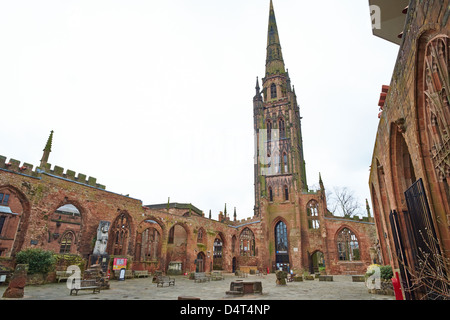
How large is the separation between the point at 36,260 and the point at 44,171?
5.86 m

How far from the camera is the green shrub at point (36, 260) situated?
13450 millimetres

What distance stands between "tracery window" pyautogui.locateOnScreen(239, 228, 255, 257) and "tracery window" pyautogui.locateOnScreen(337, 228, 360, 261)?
37.6ft

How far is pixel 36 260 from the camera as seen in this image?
539 inches

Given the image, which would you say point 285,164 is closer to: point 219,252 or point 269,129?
point 269,129

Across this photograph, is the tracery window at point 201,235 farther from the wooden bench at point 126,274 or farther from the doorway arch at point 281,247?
the doorway arch at point 281,247

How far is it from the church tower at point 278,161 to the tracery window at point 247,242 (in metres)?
2.48

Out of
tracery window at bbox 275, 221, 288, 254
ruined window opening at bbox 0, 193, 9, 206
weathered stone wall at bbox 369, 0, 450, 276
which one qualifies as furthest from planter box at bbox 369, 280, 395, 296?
ruined window opening at bbox 0, 193, 9, 206

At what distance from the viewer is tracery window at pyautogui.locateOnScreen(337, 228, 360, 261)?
1182 inches

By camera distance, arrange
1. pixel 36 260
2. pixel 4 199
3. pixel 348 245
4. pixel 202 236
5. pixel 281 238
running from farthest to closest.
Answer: pixel 281 238, pixel 348 245, pixel 202 236, pixel 4 199, pixel 36 260

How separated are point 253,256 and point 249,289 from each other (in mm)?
23498

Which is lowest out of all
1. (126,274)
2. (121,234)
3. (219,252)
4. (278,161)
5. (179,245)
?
(126,274)

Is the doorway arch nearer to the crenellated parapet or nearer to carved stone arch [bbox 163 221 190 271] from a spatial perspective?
carved stone arch [bbox 163 221 190 271]

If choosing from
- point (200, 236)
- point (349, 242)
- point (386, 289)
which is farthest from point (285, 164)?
point (386, 289)

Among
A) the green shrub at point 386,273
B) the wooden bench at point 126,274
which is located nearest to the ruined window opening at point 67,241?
the wooden bench at point 126,274
